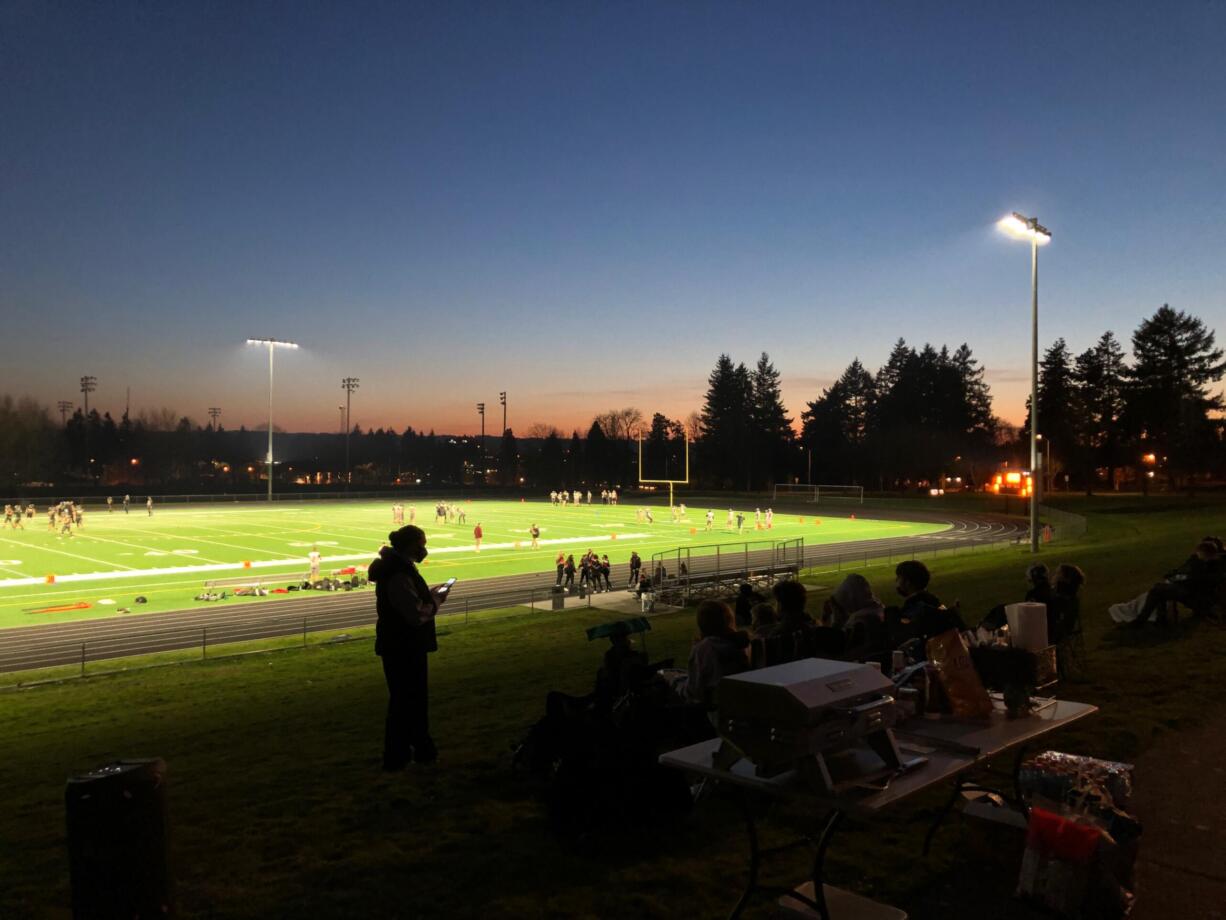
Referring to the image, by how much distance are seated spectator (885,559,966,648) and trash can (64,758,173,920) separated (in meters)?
4.36

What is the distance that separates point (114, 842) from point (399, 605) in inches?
105

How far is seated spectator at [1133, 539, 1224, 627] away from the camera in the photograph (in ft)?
36.5

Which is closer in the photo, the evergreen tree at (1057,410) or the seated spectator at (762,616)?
the seated spectator at (762,616)

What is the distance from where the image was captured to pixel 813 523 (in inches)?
2547

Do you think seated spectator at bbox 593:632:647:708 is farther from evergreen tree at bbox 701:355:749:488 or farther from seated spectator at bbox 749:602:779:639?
evergreen tree at bbox 701:355:749:488

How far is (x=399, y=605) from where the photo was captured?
610 cm

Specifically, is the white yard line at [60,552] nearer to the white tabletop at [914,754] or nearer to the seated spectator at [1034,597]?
the seated spectator at [1034,597]

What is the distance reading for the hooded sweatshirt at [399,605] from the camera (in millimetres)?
6098

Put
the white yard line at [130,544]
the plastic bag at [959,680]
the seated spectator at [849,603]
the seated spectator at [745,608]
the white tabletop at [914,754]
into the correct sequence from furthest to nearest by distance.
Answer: the white yard line at [130,544] → the seated spectator at [745,608] → the seated spectator at [849,603] → the plastic bag at [959,680] → the white tabletop at [914,754]

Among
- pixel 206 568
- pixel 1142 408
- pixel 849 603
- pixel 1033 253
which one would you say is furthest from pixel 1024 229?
pixel 1142 408

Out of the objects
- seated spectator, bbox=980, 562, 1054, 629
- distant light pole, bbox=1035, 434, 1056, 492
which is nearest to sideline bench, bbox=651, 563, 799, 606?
seated spectator, bbox=980, 562, 1054, 629

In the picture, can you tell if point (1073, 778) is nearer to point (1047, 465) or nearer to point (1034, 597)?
point (1034, 597)

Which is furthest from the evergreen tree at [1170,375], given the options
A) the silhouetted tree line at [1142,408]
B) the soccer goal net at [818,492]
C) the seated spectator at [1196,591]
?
the seated spectator at [1196,591]

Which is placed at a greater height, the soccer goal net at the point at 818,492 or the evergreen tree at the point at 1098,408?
the evergreen tree at the point at 1098,408
